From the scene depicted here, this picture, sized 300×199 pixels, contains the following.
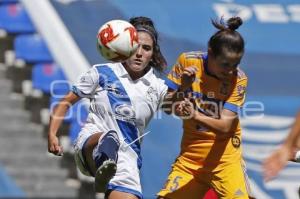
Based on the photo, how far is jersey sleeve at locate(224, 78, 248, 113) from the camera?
19.5ft

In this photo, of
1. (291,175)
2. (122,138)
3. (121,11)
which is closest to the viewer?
(122,138)

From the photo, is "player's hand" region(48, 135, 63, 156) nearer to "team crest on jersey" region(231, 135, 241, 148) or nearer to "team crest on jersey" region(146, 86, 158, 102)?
"team crest on jersey" region(146, 86, 158, 102)

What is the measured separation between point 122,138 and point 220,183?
0.74 meters

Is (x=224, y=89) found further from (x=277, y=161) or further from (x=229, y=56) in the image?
(x=277, y=161)

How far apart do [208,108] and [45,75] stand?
4492mm

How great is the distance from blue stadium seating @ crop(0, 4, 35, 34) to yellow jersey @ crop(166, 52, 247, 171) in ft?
15.4

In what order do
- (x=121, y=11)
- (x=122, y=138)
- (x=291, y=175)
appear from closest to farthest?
(x=122, y=138), (x=291, y=175), (x=121, y=11)

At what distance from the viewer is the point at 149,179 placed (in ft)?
29.8

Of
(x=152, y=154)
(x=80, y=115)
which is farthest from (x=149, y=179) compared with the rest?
(x=80, y=115)

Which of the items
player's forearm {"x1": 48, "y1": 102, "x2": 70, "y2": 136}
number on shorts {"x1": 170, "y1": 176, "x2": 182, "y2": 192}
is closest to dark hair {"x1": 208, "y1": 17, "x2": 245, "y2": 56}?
number on shorts {"x1": 170, "y1": 176, "x2": 182, "y2": 192}

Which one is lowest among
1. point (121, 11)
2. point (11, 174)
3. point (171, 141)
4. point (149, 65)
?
point (11, 174)

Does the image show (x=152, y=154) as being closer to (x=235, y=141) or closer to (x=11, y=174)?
(x=11, y=174)

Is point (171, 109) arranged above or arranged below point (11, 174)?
above

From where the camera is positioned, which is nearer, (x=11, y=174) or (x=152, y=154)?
(x=152, y=154)
